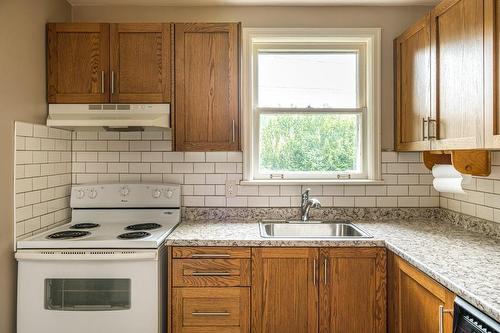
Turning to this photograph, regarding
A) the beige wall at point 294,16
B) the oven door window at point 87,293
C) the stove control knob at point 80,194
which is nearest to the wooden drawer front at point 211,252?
the oven door window at point 87,293

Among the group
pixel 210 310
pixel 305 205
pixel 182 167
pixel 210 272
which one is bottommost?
pixel 210 310

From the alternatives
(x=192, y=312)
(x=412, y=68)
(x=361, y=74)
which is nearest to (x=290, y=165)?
(x=361, y=74)

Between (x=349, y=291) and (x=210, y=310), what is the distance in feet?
2.58

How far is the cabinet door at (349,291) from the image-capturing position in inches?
81.1

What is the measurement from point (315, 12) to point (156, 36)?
1150 millimetres

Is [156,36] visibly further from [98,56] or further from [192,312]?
[192,312]

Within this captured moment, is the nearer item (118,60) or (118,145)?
(118,60)

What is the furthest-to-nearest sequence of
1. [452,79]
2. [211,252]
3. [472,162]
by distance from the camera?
1. [211,252]
2. [472,162]
3. [452,79]

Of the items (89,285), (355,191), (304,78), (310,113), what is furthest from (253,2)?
(89,285)

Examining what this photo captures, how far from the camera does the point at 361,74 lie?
2.71m

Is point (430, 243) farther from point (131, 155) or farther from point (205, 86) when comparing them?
point (131, 155)

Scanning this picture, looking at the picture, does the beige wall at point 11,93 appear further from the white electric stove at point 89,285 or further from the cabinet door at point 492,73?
the cabinet door at point 492,73

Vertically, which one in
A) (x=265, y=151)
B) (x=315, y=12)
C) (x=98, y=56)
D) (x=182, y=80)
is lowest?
(x=265, y=151)

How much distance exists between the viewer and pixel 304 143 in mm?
2732
